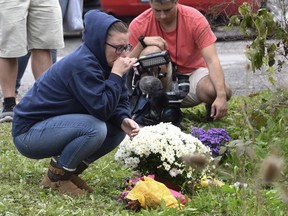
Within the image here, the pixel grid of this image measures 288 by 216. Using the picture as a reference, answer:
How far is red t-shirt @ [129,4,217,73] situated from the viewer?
5.88 m

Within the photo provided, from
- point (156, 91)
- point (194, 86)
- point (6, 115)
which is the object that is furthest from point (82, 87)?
point (6, 115)

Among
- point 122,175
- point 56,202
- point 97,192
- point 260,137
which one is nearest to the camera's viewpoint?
point 56,202

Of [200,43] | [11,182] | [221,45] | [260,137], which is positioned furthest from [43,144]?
[221,45]

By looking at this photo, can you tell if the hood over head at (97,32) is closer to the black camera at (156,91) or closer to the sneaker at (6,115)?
the black camera at (156,91)

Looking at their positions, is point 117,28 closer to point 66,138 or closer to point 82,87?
point 82,87

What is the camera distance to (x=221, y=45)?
37.5 ft

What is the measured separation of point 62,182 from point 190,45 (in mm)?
1952

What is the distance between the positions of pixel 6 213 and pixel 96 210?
453 mm

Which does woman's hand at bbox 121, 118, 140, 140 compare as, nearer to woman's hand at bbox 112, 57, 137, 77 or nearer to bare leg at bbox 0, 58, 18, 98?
woman's hand at bbox 112, 57, 137, 77

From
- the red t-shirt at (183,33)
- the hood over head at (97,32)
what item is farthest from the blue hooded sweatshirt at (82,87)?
the red t-shirt at (183,33)

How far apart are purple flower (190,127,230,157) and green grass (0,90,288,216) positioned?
0.34 ft

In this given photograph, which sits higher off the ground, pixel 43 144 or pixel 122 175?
pixel 43 144

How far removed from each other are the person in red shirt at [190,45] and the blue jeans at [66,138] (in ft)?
5.09

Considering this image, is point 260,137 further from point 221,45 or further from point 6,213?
Result: point 221,45
